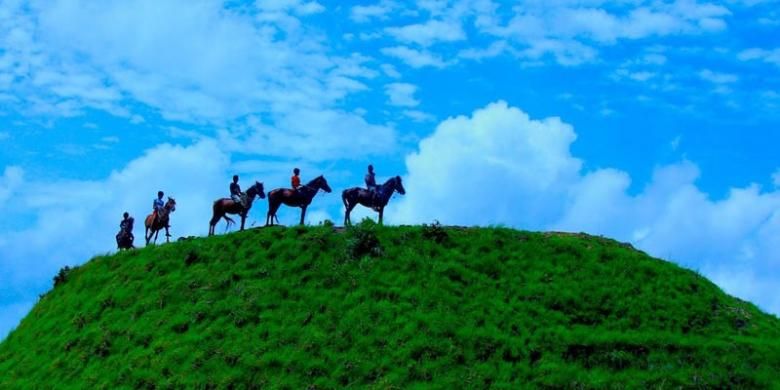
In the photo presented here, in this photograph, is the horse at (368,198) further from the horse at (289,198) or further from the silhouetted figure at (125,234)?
the silhouetted figure at (125,234)

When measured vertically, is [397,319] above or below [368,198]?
below

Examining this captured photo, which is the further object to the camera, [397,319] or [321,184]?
[321,184]

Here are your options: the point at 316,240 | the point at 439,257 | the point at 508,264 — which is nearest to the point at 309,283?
the point at 316,240

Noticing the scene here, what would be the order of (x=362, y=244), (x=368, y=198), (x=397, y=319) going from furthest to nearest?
(x=368, y=198)
(x=362, y=244)
(x=397, y=319)

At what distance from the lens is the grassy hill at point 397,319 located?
2869cm

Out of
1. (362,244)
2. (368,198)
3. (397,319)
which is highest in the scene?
(368,198)

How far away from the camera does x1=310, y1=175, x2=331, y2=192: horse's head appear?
131ft

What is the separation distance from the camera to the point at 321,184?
1574 inches

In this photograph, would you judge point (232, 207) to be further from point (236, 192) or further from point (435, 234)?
point (435, 234)

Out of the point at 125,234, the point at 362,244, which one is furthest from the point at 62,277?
the point at 362,244

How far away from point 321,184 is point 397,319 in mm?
11324

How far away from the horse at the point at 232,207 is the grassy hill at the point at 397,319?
3.46 metres

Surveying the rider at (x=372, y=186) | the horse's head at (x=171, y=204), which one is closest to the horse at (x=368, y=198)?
the rider at (x=372, y=186)

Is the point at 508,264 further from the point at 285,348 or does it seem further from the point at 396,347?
the point at 285,348
